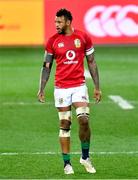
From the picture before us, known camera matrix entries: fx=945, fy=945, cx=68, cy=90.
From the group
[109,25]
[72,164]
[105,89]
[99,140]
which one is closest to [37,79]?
Answer: [105,89]

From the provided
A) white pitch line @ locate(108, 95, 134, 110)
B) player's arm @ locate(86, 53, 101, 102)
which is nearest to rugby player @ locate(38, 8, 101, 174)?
player's arm @ locate(86, 53, 101, 102)

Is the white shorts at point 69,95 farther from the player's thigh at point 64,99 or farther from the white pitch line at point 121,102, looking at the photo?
the white pitch line at point 121,102

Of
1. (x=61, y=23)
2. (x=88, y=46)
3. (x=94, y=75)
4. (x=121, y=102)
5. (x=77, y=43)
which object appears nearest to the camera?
(x=61, y=23)

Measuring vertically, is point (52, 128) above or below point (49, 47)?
below

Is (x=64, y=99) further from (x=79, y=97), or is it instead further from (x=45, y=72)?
(x=45, y=72)

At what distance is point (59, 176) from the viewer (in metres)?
12.6

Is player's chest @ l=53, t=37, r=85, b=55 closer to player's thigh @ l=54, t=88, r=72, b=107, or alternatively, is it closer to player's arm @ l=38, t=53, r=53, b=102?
player's arm @ l=38, t=53, r=53, b=102

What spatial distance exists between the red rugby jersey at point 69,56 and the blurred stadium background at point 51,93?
128 cm

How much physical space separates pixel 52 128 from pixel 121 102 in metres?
3.94

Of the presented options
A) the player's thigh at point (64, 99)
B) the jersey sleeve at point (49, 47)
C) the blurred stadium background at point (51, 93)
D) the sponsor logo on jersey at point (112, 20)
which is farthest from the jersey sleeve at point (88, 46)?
the sponsor logo on jersey at point (112, 20)

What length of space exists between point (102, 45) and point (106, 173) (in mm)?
20237

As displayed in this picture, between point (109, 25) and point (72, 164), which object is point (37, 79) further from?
point (72, 164)

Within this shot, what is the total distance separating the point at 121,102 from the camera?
69.6ft

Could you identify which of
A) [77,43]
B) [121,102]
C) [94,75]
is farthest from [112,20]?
[77,43]
